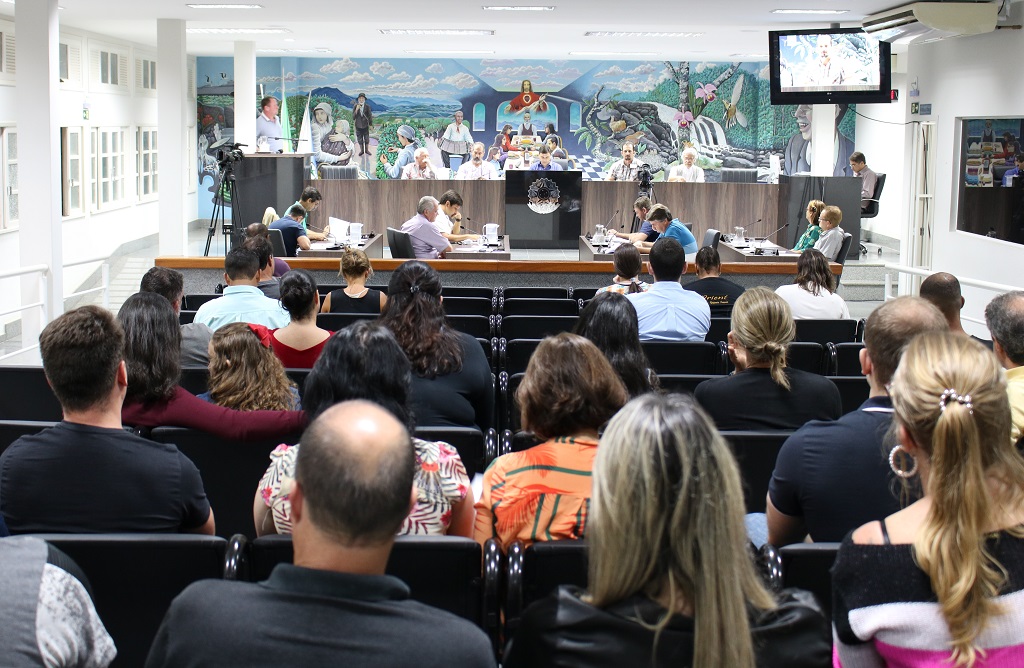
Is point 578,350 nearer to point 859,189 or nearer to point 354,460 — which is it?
point 354,460

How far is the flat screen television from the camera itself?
991 cm

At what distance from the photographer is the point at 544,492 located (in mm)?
2404

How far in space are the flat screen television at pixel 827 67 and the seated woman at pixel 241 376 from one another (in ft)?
24.8

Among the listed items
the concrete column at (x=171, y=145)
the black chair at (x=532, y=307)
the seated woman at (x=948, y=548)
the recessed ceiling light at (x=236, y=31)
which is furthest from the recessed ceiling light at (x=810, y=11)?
the seated woman at (x=948, y=548)

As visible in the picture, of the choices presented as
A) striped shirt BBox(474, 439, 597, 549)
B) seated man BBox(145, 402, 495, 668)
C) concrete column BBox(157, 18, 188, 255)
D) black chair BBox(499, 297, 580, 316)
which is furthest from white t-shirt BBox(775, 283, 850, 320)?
concrete column BBox(157, 18, 188, 255)

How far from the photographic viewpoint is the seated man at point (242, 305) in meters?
5.14

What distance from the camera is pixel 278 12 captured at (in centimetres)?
1074

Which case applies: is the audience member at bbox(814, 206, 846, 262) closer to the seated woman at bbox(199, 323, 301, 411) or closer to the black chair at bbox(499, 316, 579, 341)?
the black chair at bbox(499, 316, 579, 341)

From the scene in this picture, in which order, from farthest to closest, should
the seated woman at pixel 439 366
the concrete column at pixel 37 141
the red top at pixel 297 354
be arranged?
1. the concrete column at pixel 37 141
2. the red top at pixel 297 354
3. the seated woman at pixel 439 366

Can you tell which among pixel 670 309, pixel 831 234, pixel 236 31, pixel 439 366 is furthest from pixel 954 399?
pixel 236 31

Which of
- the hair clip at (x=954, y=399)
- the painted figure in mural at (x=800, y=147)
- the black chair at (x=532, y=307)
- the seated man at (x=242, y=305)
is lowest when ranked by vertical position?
the black chair at (x=532, y=307)

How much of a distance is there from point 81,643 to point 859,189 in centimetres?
1265

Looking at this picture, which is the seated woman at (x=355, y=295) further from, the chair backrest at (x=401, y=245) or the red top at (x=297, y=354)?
the chair backrest at (x=401, y=245)

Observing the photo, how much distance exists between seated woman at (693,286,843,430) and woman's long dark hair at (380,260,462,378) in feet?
2.81
